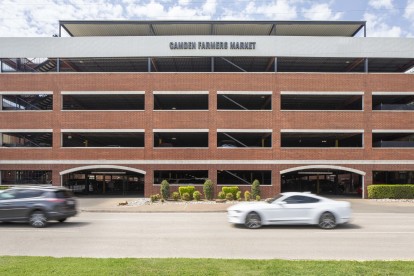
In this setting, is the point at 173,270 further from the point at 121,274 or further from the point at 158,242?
the point at 158,242

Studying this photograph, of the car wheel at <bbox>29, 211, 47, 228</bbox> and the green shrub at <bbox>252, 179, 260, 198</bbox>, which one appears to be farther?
the green shrub at <bbox>252, 179, 260, 198</bbox>

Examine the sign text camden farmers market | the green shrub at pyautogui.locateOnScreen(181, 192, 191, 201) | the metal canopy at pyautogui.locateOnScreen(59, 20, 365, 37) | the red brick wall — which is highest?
the metal canopy at pyautogui.locateOnScreen(59, 20, 365, 37)

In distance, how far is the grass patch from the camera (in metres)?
7.69

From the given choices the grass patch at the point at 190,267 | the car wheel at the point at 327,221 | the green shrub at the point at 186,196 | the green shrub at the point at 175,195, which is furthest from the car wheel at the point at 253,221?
the green shrub at the point at 175,195

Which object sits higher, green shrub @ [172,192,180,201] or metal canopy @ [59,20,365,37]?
metal canopy @ [59,20,365,37]

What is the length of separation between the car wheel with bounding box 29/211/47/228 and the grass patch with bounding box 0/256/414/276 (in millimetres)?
6668

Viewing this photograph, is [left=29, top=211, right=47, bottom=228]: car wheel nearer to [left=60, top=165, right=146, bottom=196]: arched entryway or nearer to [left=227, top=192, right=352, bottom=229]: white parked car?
[left=227, top=192, right=352, bottom=229]: white parked car

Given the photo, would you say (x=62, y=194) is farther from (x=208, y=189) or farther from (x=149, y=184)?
(x=149, y=184)

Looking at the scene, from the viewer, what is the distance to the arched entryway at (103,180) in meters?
33.2

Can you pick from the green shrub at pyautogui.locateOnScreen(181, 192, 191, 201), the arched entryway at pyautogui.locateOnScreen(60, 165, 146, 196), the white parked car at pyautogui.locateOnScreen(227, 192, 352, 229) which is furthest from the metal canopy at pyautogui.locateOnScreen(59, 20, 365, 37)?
the white parked car at pyautogui.locateOnScreen(227, 192, 352, 229)

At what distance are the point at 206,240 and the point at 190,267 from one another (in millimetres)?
4454

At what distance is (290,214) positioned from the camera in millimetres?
15156

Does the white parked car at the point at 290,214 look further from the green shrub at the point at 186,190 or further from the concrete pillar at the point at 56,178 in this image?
the concrete pillar at the point at 56,178

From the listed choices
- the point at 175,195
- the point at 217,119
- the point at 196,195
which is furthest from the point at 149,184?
the point at 217,119
